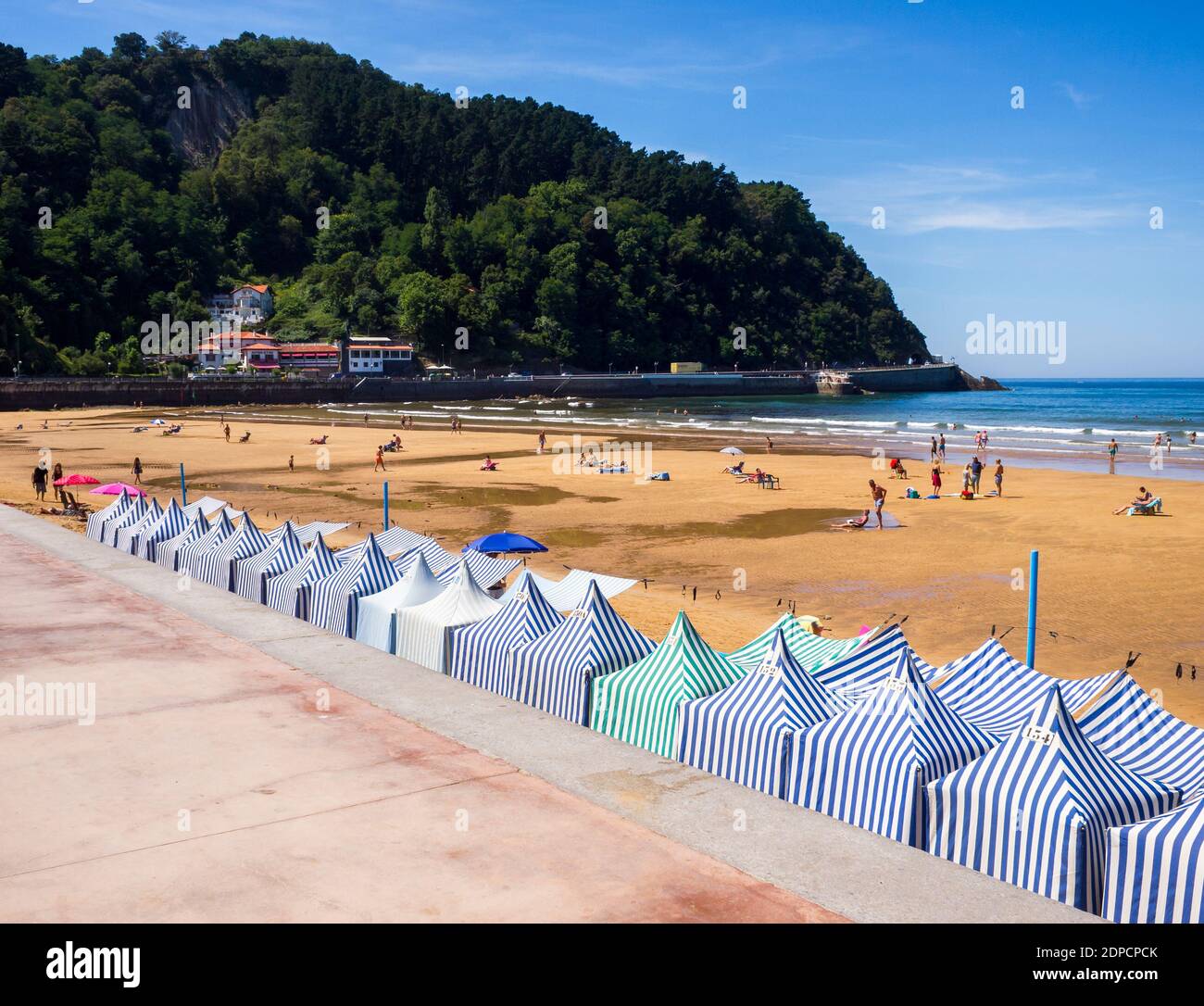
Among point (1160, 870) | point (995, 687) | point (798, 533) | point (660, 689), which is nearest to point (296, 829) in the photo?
point (660, 689)

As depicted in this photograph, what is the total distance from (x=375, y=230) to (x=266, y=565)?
15741 centimetres

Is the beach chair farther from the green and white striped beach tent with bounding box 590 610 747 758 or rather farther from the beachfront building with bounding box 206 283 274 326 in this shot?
the beachfront building with bounding box 206 283 274 326

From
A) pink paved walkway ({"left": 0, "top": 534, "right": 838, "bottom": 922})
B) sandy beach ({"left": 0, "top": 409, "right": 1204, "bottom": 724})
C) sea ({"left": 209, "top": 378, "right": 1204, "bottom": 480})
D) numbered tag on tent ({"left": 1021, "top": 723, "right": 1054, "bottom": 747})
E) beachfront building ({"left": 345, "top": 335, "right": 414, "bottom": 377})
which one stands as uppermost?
beachfront building ({"left": 345, "top": 335, "right": 414, "bottom": 377})

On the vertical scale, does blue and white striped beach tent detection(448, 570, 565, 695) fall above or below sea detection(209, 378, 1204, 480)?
below

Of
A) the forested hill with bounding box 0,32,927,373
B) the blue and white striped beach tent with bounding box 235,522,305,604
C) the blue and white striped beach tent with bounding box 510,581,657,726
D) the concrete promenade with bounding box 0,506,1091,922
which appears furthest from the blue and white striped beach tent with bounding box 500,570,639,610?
the forested hill with bounding box 0,32,927,373

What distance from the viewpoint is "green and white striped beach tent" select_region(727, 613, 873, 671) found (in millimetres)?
10781

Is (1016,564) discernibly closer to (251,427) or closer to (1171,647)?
(1171,647)

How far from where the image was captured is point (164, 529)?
722 inches

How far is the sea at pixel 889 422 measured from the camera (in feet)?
181

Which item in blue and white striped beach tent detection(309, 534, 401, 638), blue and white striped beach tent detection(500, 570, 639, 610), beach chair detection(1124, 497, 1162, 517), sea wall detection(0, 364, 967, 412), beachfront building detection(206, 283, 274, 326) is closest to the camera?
blue and white striped beach tent detection(309, 534, 401, 638)

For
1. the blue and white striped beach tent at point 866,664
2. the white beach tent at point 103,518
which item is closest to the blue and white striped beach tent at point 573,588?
the blue and white striped beach tent at point 866,664

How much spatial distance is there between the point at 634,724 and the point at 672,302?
169 meters

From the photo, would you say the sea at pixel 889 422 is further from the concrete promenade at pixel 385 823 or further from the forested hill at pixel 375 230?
the concrete promenade at pixel 385 823

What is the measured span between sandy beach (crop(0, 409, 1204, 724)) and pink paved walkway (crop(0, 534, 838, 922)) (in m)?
7.22
